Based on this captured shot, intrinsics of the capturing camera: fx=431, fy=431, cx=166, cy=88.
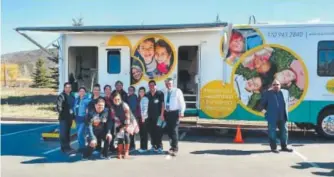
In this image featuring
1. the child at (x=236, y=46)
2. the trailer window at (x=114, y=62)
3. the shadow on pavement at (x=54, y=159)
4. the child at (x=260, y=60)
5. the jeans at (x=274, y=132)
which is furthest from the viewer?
the trailer window at (x=114, y=62)

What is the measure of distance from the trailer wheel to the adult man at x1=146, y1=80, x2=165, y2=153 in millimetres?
4534

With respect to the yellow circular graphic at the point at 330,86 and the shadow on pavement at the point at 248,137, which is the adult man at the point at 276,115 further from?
the yellow circular graphic at the point at 330,86

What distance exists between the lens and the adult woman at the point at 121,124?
9.03m

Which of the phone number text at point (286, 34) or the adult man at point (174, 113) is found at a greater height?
the phone number text at point (286, 34)

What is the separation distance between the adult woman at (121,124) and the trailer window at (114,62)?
355 centimetres

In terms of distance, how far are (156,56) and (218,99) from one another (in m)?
2.17

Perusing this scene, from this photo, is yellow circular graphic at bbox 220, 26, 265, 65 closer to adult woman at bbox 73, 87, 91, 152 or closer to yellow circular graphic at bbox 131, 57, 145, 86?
yellow circular graphic at bbox 131, 57, 145, 86

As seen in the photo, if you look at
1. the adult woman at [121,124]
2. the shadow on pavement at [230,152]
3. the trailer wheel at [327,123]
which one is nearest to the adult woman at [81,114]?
the adult woman at [121,124]

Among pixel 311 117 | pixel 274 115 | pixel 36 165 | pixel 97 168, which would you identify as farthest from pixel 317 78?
pixel 36 165

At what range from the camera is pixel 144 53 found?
40.9 ft

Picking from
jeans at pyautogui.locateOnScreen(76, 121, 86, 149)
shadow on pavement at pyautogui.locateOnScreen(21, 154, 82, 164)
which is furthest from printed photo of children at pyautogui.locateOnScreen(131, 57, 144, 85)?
shadow on pavement at pyautogui.locateOnScreen(21, 154, 82, 164)

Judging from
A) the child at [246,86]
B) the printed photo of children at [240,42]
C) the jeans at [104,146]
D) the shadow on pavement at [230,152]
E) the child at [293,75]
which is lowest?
the shadow on pavement at [230,152]

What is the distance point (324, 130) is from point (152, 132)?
481 centimetres

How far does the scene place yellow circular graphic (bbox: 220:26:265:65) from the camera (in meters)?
11.7
